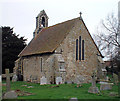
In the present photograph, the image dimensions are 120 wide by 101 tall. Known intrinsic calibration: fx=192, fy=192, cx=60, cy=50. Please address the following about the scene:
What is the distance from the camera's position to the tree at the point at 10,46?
34938 millimetres

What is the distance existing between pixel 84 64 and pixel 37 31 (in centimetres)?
1210

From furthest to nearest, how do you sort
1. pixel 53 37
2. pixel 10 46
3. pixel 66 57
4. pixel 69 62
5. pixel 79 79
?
pixel 10 46 < pixel 53 37 < pixel 79 79 < pixel 69 62 < pixel 66 57

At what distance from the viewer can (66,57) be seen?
2416 cm

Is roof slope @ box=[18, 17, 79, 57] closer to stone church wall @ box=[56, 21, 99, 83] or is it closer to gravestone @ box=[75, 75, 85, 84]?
stone church wall @ box=[56, 21, 99, 83]

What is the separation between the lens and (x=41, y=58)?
85.8 feet

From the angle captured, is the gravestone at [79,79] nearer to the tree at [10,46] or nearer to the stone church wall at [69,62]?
the stone church wall at [69,62]

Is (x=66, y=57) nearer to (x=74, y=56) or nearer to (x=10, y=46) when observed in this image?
(x=74, y=56)

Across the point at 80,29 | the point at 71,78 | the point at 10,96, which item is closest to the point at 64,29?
the point at 80,29

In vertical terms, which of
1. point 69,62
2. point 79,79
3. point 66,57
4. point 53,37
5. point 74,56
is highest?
point 53,37

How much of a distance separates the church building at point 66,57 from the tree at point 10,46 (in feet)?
23.6

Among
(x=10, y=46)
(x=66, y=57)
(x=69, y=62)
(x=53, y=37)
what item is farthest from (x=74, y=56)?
(x=10, y=46)

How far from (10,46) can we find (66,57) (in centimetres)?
1640

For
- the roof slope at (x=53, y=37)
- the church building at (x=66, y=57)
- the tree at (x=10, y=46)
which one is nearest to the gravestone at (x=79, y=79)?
the church building at (x=66, y=57)

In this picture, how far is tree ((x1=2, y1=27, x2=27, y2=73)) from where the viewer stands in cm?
3494
